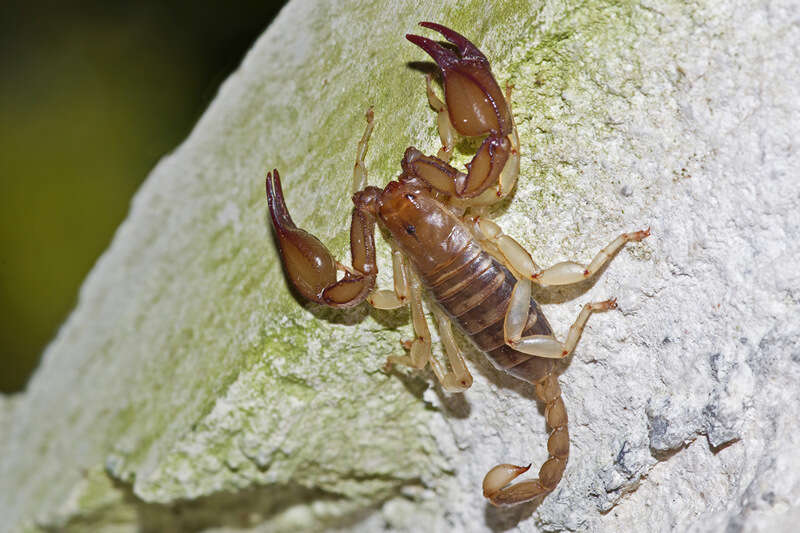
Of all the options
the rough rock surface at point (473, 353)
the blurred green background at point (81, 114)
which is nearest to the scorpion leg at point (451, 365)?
the rough rock surface at point (473, 353)

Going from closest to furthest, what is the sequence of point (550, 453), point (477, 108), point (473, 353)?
point (477, 108), point (550, 453), point (473, 353)

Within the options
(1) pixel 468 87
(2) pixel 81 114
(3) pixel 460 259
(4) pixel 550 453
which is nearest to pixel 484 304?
(3) pixel 460 259

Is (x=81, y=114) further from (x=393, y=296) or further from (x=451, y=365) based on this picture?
(x=451, y=365)

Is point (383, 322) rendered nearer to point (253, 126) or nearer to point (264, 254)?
point (264, 254)

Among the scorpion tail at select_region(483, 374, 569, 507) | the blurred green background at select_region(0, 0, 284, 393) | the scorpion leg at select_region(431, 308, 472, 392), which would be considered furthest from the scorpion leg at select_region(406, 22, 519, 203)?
the blurred green background at select_region(0, 0, 284, 393)

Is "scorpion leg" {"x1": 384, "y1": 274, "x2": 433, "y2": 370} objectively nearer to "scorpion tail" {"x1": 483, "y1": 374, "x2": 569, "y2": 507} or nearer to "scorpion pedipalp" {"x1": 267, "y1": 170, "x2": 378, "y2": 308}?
"scorpion pedipalp" {"x1": 267, "y1": 170, "x2": 378, "y2": 308}

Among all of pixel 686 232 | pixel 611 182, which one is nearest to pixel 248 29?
pixel 611 182
